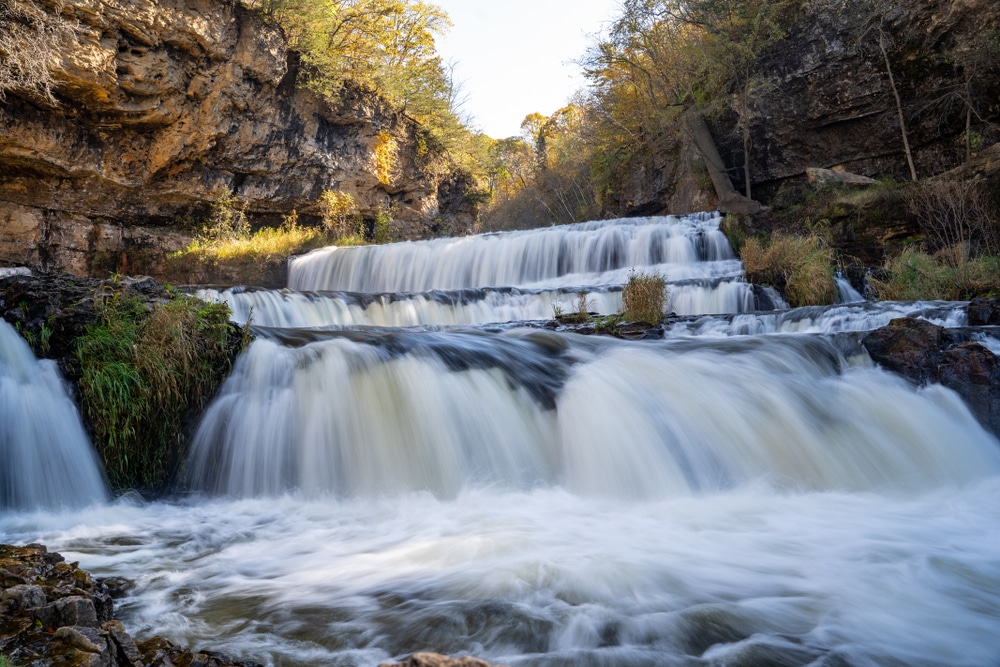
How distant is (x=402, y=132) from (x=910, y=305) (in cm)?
1587

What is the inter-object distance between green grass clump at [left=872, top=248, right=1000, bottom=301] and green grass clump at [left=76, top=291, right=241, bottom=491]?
8468 millimetres

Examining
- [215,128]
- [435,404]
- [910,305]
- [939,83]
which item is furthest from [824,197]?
[215,128]

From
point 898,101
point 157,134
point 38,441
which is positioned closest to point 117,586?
Result: point 38,441

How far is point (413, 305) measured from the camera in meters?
9.49

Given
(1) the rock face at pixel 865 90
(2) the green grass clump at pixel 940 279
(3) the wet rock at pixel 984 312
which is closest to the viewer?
(3) the wet rock at pixel 984 312

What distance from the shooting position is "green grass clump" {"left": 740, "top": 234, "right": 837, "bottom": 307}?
332 inches

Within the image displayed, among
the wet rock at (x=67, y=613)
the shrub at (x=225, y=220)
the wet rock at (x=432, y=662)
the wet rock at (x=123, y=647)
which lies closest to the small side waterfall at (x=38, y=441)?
the wet rock at (x=67, y=613)

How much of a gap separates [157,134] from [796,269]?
1297cm

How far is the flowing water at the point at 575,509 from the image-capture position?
220cm

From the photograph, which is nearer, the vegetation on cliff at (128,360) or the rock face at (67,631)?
the rock face at (67,631)

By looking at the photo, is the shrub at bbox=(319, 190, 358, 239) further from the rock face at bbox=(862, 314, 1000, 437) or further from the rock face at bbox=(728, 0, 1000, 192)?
the rock face at bbox=(862, 314, 1000, 437)

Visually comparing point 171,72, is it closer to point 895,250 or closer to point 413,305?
point 413,305

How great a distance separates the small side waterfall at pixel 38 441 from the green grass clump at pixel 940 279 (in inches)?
364

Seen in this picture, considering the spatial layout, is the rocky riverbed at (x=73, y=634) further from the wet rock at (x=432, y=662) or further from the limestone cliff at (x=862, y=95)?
the limestone cliff at (x=862, y=95)
